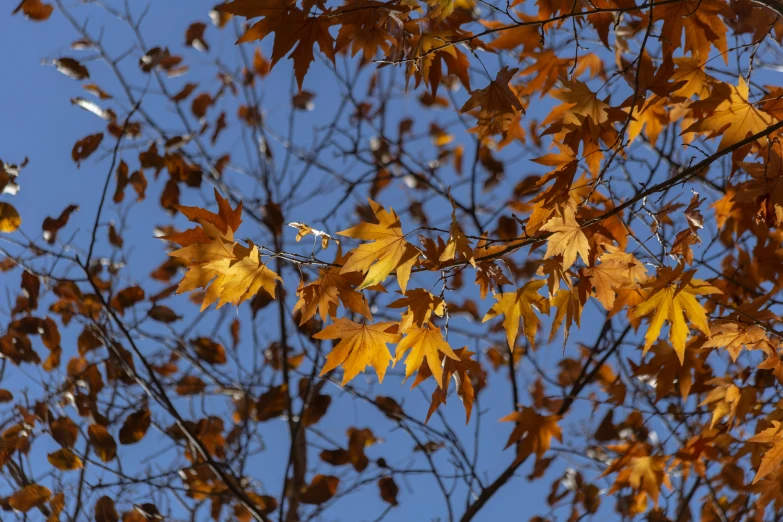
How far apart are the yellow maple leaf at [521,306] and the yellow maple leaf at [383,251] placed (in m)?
0.29

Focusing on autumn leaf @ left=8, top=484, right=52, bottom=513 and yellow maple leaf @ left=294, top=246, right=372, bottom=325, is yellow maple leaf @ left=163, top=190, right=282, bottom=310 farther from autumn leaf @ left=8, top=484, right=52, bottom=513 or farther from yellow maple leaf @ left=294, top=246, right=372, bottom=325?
autumn leaf @ left=8, top=484, right=52, bottom=513

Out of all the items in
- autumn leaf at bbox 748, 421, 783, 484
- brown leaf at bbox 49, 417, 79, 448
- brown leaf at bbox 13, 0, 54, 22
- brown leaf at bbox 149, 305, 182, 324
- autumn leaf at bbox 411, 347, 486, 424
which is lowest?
autumn leaf at bbox 748, 421, 783, 484

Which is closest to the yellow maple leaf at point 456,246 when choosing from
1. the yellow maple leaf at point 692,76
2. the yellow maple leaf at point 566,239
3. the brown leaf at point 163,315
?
the yellow maple leaf at point 566,239

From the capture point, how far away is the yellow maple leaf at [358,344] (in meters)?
1.43

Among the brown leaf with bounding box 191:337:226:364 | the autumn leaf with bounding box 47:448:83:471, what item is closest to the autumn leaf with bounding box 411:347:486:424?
the autumn leaf with bounding box 47:448:83:471

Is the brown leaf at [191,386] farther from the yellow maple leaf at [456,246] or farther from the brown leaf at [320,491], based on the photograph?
the yellow maple leaf at [456,246]

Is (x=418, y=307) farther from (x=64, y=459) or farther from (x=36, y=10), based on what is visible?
(x=36, y=10)

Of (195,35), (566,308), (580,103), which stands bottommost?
(566,308)

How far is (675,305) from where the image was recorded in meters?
1.41

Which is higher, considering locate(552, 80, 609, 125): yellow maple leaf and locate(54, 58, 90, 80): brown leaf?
locate(54, 58, 90, 80): brown leaf

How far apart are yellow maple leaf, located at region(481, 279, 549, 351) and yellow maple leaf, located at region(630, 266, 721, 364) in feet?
0.71

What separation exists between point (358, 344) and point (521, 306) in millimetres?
395

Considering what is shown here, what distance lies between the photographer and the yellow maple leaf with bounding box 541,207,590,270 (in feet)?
4.37

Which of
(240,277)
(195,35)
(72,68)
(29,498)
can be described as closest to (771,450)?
(240,277)
